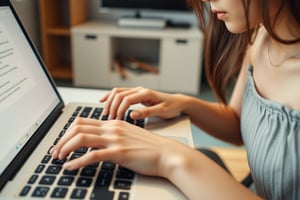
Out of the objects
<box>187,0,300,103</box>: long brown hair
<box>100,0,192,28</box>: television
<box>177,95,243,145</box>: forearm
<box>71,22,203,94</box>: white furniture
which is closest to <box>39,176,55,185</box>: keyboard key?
<box>177,95,243,145</box>: forearm

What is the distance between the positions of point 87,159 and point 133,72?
2262mm

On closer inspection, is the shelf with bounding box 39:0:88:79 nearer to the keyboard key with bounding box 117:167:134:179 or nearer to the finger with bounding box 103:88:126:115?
the finger with bounding box 103:88:126:115

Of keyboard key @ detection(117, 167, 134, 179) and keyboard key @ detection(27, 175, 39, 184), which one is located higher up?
keyboard key @ detection(27, 175, 39, 184)

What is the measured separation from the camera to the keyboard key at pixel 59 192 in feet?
1.30

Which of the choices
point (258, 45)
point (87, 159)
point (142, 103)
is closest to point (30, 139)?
point (87, 159)

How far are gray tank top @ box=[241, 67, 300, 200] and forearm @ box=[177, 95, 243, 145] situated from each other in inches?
4.7

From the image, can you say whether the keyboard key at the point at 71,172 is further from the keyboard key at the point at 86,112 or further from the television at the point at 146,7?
the television at the point at 146,7

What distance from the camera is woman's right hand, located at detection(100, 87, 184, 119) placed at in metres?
0.63

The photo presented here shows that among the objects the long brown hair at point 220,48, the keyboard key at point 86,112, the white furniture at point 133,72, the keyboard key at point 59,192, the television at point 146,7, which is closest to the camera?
the keyboard key at point 59,192

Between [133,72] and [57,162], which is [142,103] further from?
[133,72]

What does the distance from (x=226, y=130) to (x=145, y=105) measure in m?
0.24

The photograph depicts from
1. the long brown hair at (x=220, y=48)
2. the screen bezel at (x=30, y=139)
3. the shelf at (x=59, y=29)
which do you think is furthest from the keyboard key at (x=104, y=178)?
the shelf at (x=59, y=29)

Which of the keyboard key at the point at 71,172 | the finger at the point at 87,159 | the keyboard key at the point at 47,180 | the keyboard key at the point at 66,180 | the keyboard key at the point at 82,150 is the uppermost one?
the finger at the point at 87,159

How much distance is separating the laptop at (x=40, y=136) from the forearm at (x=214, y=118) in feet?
0.17
